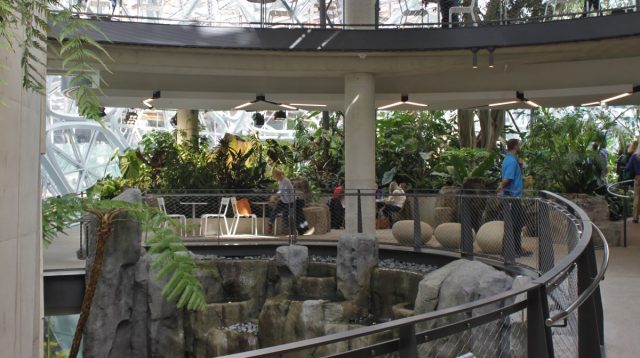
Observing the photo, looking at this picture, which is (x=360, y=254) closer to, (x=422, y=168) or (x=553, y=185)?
(x=553, y=185)

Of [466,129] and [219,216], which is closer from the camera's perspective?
[219,216]

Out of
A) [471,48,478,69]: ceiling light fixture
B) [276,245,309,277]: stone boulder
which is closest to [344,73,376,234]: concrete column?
[471,48,478,69]: ceiling light fixture

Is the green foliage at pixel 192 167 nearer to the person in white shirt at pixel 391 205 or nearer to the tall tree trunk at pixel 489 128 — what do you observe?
the person in white shirt at pixel 391 205

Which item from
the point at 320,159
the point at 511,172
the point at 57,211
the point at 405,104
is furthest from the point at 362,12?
the point at 57,211

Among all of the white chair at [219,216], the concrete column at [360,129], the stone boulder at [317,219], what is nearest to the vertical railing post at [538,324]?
the white chair at [219,216]

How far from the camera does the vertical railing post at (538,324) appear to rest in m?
3.21

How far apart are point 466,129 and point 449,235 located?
13.3 meters

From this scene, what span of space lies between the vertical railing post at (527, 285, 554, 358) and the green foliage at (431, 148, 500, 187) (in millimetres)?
14882

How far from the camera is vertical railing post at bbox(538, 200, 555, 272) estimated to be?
8102mm

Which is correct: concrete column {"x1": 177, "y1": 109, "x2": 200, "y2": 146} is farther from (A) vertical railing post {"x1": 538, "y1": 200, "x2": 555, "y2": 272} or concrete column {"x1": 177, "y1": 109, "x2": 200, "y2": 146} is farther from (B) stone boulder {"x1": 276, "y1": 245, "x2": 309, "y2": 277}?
(A) vertical railing post {"x1": 538, "y1": 200, "x2": 555, "y2": 272}

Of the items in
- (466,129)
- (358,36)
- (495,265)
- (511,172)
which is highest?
(358,36)

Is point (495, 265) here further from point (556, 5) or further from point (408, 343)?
point (408, 343)

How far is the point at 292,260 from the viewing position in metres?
13.2

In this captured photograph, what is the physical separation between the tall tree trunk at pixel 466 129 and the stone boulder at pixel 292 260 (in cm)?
1302
